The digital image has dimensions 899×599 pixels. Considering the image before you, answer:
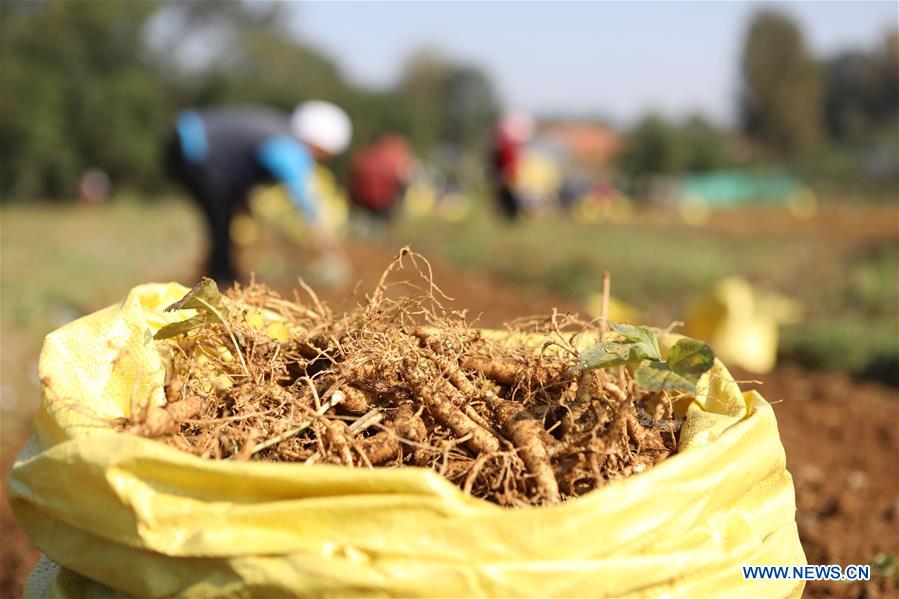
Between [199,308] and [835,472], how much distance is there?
2.98m

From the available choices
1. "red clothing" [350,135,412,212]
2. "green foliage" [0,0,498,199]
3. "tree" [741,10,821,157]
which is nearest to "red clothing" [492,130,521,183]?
"red clothing" [350,135,412,212]

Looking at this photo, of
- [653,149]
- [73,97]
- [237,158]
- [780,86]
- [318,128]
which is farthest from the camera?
[780,86]

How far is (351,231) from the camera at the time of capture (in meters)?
17.5

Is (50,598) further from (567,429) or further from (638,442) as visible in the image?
(638,442)

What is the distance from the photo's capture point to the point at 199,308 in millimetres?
1884

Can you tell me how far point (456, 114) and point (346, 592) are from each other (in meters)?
69.7

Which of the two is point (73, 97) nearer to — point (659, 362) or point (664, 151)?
point (664, 151)

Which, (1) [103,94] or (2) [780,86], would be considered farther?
(2) [780,86]

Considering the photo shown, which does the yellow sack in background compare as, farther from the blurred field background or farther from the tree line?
the tree line

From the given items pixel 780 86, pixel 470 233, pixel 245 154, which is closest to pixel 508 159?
pixel 470 233

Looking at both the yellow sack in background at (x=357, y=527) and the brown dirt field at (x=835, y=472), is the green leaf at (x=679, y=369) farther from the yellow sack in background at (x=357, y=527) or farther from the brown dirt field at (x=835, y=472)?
the brown dirt field at (x=835, y=472)

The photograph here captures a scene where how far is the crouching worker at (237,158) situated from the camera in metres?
6.49

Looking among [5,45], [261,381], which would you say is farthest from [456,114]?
[261,381]

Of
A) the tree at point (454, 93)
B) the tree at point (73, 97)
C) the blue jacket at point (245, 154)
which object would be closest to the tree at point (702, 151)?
the tree at point (73, 97)
